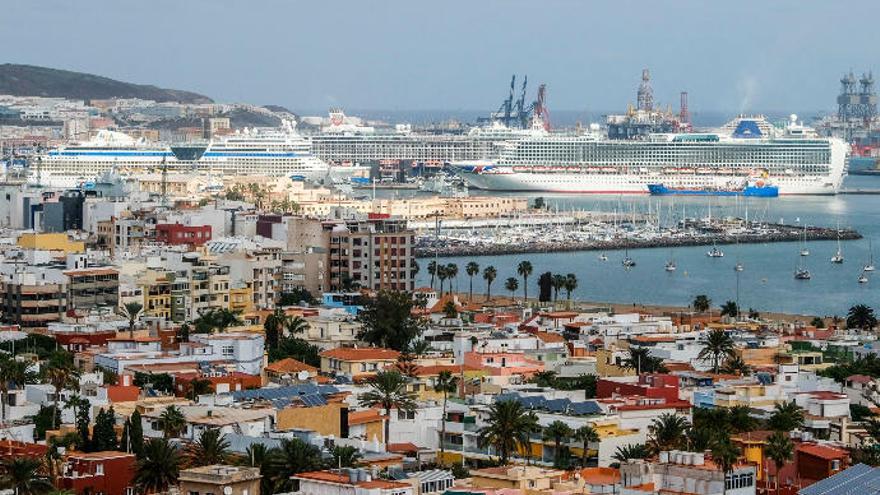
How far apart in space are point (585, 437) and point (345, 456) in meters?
3.07

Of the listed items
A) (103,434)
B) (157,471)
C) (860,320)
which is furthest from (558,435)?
(860,320)

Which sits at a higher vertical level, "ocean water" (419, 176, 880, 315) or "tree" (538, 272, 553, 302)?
"tree" (538, 272, 553, 302)

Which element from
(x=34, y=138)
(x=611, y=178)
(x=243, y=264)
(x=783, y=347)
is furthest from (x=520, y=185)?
(x=783, y=347)

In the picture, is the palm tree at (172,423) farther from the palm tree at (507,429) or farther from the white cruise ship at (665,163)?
the white cruise ship at (665,163)

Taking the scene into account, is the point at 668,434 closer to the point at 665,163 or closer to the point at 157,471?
the point at 157,471

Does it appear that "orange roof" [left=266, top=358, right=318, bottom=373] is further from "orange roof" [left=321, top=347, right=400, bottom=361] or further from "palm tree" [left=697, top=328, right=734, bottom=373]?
"palm tree" [left=697, top=328, right=734, bottom=373]

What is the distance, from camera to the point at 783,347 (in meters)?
30.9

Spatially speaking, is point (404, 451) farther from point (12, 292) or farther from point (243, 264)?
point (243, 264)

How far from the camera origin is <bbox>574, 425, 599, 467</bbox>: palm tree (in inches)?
831

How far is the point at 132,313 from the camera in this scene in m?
31.9

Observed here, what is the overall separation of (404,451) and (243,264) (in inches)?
681

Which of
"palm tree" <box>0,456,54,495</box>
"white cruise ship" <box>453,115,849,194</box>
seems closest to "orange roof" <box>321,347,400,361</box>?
"palm tree" <box>0,456,54,495</box>

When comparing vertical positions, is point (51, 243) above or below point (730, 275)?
above

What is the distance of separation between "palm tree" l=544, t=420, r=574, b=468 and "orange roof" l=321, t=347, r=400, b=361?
21.6 ft
